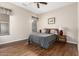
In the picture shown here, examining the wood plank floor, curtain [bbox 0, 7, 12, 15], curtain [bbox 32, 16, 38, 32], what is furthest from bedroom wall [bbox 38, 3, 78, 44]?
curtain [bbox 0, 7, 12, 15]

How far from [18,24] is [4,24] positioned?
3.04ft

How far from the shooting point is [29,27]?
5.69m

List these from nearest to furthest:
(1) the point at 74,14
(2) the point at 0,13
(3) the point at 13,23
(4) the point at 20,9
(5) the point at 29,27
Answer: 1. (2) the point at 0,13
2. (1) the point at 74,14
3. (3) the point at 13,23
4. (4) the point at 20,9
5. (5) the point at 29,27

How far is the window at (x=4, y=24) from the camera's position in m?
3.90

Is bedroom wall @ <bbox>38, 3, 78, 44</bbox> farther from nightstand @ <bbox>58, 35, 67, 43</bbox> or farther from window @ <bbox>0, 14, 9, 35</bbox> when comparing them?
window @ <bbox>0, 14, 9, 35</bbox>

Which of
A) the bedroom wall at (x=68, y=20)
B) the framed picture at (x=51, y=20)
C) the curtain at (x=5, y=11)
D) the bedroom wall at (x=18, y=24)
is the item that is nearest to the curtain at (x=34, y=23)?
the bedroom wall at (x=18, y=24)

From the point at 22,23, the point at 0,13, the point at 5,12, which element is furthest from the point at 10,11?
the point at 22,23

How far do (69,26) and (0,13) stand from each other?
4247 millimetres

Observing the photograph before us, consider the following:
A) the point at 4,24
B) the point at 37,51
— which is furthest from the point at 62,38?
the point at 4,24

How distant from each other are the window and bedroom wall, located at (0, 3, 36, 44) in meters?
0.24

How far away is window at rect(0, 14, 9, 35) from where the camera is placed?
390 cm

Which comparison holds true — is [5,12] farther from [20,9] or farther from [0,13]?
[20,9]

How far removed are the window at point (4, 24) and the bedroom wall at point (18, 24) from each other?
236 millimetres

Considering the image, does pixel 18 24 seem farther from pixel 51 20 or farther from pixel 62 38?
pixel 62 38
